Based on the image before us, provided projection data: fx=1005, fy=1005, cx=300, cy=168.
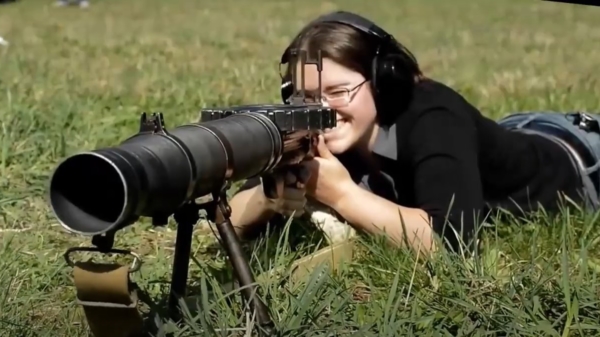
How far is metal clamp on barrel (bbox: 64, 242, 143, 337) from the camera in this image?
1.69 metres

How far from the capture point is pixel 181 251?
1970 millimetres

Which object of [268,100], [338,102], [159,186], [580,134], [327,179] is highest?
[159,186]

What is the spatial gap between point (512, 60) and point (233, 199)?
16.2ft

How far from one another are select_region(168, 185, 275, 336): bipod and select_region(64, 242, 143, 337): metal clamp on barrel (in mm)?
182

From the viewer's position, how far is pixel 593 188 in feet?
11.4

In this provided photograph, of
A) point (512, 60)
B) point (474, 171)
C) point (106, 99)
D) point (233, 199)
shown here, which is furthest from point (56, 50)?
point (474, 171)

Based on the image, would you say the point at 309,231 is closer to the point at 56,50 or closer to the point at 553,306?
the point at 553,306

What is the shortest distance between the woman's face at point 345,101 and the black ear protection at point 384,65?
4 centimetres

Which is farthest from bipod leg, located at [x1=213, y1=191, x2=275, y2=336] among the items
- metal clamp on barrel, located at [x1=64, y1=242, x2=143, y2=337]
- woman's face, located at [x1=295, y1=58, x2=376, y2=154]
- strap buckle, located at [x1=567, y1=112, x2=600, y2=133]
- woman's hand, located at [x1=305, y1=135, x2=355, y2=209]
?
strap buckle, located at [x1=567, y1=112, x2=600, y2=133]

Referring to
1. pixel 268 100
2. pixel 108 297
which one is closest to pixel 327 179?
pixel 108 297

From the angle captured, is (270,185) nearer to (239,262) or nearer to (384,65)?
(239,262)

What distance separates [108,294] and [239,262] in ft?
0.99

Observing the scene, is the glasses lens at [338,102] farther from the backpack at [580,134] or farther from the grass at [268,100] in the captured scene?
the backpack at [580,134]

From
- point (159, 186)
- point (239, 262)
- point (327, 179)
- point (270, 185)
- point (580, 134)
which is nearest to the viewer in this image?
point (159, 186)
